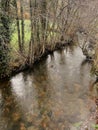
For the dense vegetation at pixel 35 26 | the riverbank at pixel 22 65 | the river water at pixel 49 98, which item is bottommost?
the river water at pixel 49 98

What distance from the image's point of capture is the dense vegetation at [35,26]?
18695mm

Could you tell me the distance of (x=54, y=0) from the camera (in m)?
23.3

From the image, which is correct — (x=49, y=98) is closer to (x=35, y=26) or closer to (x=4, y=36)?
(x=4, y=36)

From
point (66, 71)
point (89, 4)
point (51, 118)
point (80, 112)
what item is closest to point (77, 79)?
point (66, 71)

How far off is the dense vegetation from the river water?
1.59 m

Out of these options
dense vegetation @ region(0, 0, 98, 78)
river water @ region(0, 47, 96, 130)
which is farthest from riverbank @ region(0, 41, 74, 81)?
river water @ region(0, 47, 96, 130)

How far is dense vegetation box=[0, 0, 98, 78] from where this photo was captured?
736 inches

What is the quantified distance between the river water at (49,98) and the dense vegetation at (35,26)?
1592mm

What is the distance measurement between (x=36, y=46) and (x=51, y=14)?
4174 millimetres

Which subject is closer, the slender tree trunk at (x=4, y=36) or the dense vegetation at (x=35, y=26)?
the slender tree trunk at (x=4, y=36)

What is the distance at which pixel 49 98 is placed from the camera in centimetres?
1731

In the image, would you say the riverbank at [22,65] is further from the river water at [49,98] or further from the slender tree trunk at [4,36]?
the slender tree trunk at [4,36]

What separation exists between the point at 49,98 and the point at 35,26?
8.34 meters

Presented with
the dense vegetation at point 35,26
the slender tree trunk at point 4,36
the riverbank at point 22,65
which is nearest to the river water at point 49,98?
the riverbank at point 22,65
